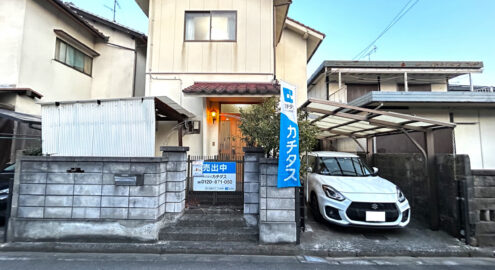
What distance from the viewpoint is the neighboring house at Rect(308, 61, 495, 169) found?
7.37 m

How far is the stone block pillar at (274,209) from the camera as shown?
3.88 metres

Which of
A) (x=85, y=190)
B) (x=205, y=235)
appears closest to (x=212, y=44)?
(x=85, y=190)

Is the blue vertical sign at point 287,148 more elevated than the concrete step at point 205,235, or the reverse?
the blue vertical sign at point 287,148

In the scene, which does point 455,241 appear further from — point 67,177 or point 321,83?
point 321,83

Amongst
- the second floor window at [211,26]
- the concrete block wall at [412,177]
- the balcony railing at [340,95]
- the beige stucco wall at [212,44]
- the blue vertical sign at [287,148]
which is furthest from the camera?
the balcony railing at [340,95]

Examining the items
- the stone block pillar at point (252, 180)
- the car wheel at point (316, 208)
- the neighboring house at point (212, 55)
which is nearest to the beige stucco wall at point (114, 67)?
the neighboring house at point (212, 55)

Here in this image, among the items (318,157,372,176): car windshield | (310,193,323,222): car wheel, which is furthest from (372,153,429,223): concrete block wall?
(310,193,323,222): car wheel

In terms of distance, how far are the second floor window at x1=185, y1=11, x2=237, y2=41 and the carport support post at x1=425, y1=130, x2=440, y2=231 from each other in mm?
6417

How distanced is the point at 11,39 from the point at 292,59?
33.4ft

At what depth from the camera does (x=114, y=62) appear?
9.96 m

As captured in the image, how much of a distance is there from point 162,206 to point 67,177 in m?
1.80

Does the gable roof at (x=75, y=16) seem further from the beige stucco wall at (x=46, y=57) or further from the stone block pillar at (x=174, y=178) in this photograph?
the stone block pillar at (x=174, y=178)

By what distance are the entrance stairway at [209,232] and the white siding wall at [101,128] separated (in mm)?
1589

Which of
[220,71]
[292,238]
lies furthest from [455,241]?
[220,71]
